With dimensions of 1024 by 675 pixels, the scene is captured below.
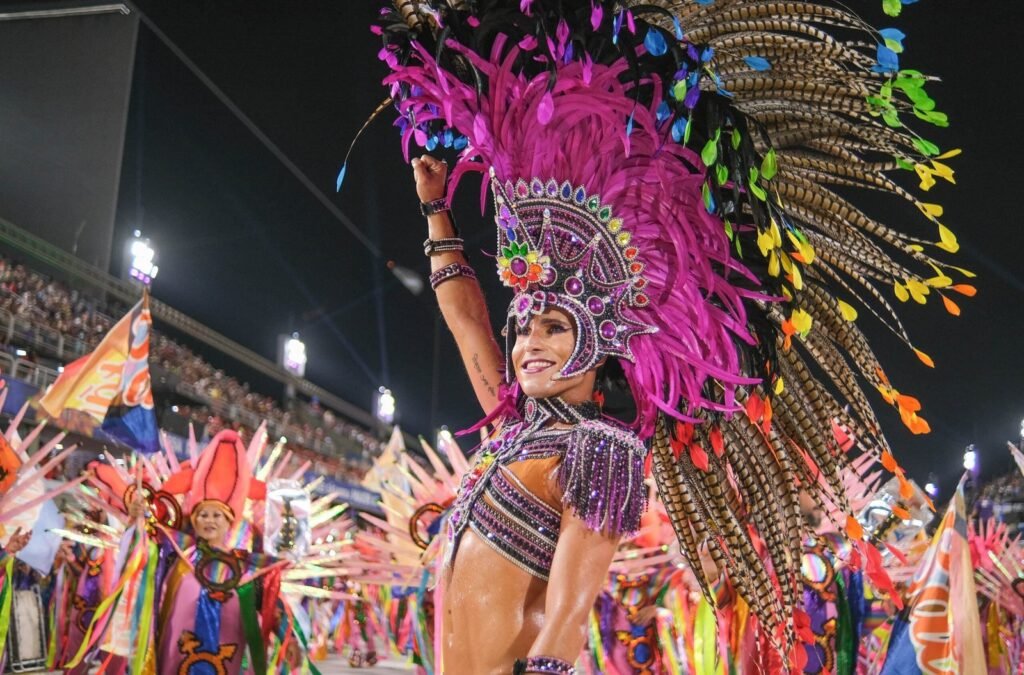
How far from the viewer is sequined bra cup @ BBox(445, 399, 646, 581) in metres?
1.94

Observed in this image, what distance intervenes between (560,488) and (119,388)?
717cm

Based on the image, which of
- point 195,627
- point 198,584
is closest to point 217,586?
point 198,584

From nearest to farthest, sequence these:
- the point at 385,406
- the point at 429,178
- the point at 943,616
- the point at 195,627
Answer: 1. the point at 429,178
2. the point at 943,616
3. the point at 195,627
4. the point at 385,406

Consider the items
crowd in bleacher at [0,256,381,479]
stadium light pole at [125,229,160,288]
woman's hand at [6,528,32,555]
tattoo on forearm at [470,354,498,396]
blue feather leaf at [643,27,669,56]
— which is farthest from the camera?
Answer: stadium light pole at [125,229,160,288]

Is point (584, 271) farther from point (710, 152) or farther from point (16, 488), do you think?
point (16, 488)

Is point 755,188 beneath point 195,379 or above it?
beneath

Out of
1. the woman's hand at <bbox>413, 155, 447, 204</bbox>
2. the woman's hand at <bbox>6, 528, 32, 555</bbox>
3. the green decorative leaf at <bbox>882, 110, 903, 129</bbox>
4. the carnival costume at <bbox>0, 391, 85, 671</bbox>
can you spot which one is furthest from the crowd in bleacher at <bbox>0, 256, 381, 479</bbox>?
the green decorative leaf at <bbox>882, 110, 903, 129</bbox>

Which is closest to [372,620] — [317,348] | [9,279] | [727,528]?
[9,279]

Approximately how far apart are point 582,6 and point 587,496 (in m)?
0.92

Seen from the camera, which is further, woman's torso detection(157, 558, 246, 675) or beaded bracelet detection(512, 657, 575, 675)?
woman's torso detection(157, 558, 246, 675)

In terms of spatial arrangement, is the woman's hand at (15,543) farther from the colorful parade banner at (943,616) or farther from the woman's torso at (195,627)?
the colorful parade banner at (943,616)

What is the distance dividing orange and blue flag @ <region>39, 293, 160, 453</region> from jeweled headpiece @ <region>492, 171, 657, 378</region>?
6.49 meters

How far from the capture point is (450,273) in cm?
244

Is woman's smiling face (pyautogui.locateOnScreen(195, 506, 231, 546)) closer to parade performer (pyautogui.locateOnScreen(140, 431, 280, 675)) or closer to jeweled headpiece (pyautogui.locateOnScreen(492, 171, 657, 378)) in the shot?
parade performer (pyautogui.locateOnScreen(140, 431, 280, 675))
